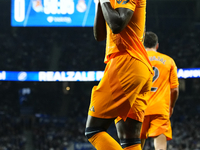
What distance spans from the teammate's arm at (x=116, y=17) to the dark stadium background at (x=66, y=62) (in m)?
12.6

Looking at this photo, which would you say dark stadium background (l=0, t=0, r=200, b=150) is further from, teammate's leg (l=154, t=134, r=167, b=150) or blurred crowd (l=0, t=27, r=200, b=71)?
teammate's leg (l=154, t=134, r=167, b=150)

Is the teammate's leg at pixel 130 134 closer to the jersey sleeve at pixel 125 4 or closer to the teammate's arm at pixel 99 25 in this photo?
the teammate's arm at pixel 99 25

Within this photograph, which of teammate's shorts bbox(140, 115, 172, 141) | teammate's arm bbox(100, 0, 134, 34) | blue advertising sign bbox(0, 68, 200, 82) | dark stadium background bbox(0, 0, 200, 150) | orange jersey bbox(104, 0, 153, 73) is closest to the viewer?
teammate's arm bbox(100, 0, 134, 34)

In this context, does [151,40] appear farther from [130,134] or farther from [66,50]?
[66,50]

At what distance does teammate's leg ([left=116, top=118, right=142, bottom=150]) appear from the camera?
170cm

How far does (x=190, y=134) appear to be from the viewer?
42.1 feet

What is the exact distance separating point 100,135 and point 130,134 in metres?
0.22

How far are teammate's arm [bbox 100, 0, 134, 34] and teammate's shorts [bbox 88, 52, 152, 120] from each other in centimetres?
18

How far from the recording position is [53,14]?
10.5 m

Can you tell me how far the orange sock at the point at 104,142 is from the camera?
154 cm

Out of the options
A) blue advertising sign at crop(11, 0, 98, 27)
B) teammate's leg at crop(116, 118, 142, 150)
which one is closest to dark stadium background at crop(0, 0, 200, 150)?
blue advertising sign at crop(11, 0, 98, 27)

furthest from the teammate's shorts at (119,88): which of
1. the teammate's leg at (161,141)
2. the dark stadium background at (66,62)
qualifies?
the dark stadium background at (66,62)

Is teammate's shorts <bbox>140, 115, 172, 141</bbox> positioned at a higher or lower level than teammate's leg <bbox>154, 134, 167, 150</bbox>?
higher

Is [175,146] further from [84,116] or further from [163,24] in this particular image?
[163,24]
